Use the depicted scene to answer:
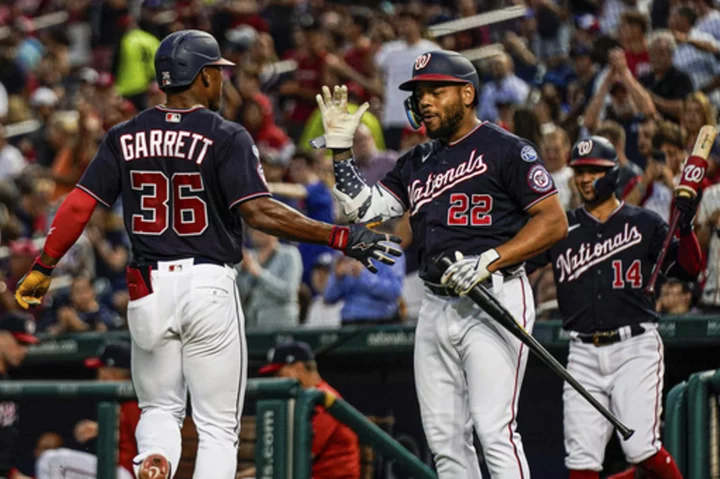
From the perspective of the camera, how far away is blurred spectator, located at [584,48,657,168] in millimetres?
9570

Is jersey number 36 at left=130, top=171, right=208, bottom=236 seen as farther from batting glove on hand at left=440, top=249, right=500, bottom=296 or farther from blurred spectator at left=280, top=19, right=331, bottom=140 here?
blurred spectator at left=280, top=19, right=331, bottom=140

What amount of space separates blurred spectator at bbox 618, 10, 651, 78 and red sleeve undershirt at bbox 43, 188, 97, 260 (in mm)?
6299

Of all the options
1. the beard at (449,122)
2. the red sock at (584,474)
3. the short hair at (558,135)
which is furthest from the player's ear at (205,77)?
the short hair at (558,135)

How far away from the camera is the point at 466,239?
542 centimetres

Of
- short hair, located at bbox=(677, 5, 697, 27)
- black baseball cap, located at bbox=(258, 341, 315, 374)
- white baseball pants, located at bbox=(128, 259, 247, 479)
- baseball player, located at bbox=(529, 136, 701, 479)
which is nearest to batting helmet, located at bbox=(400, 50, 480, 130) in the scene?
white baseball pants, located at bbox=(128, 259, 247, 479)

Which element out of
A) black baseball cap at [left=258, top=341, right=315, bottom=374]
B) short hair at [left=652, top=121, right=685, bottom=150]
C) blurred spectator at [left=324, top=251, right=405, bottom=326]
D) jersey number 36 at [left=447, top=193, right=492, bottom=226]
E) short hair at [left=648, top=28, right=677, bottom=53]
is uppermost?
short hair at [left=648, top=28, right=677, bottom=53]

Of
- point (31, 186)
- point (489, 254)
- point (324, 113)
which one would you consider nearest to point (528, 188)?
point (489, 254)

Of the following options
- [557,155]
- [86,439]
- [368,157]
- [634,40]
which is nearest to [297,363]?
[86,439]

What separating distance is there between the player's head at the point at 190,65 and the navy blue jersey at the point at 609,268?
1987mm

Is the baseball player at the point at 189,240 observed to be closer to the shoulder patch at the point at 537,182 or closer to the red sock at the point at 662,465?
the shoulder patch at the point at 537,182

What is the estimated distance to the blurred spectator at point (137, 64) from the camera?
49.9 feet

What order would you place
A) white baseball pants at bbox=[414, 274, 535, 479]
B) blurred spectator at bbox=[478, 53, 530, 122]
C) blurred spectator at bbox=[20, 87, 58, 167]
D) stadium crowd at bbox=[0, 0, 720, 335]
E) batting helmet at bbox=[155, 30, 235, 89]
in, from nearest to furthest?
1. white baseball pants at bbox=[414, 274, 535, 479]
2. batting helmet at bbox=[155, 30, 235, 89]
3. stadium crowd at bbox=[0, 0, 720, 335]
4. blurred spectator at bbox=[478, 53, 530, 122]
5. blurred spectator at bbox=[20, 87, 58, 167]

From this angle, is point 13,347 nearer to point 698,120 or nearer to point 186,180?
point 186,180

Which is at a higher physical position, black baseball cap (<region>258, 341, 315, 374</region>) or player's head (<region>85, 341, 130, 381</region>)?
black baseball cap (<region>258, 341, 315, 374</region>)
